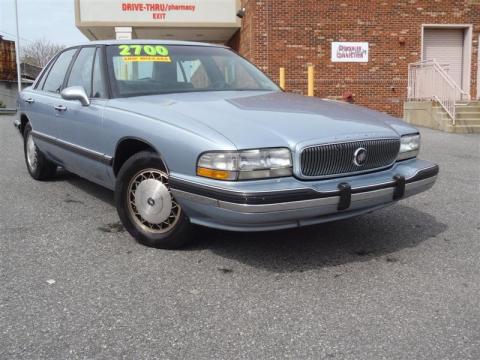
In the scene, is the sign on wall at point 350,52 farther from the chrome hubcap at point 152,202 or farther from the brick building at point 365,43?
the chrome hubcap at point 152,202

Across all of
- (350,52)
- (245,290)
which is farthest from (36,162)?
(350,52)

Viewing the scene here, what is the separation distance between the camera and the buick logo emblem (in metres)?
3.56

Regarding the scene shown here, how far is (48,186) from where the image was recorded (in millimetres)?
6098

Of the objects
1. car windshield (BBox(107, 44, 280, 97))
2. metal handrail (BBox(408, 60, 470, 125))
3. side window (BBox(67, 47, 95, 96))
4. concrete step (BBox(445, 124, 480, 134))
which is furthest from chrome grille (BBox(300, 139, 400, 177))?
metal handrail (BBox(408, 60, 470, 125))

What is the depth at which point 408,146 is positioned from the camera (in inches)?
160

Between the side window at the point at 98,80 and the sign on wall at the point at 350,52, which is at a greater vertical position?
the sign on wall at the point at 350,52

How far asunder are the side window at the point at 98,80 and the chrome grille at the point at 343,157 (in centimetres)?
195

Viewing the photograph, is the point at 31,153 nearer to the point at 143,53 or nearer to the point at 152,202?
the point at 143,53

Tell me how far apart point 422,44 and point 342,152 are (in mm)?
16432

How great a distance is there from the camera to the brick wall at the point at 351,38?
1769 centimetres

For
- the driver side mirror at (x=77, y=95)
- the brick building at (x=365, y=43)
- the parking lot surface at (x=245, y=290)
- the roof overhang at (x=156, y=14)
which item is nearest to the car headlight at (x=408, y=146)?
the parking lot surface at (x=245, y=290)

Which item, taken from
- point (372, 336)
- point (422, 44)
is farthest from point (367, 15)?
point (372, 336)

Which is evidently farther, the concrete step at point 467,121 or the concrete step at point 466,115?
the concrete step at point 466,115

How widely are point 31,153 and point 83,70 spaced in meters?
1.86
